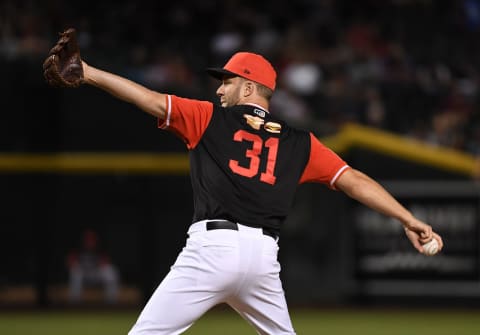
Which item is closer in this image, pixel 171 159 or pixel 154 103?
pixel 154 103

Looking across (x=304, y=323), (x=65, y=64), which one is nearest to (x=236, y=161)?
(x=65, y=64)

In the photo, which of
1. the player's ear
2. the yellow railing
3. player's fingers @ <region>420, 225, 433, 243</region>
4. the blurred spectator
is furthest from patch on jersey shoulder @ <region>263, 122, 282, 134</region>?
the blurred spectator

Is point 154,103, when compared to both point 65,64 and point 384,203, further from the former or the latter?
point 384,203

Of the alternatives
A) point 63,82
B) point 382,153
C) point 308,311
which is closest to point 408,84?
point 382,153

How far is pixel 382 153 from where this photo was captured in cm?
1204

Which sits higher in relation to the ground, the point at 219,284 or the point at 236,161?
the point at 236,161

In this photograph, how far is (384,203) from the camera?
4887 millimetres

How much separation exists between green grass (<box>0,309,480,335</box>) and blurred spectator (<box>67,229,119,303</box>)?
391 millimetres

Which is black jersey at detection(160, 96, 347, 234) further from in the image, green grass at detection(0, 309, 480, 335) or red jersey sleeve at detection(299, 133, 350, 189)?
green grass at detection(0, 309, 480, 335)

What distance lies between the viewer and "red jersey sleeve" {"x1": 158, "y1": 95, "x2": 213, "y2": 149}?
4.61m

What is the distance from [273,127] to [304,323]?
18.0 ft

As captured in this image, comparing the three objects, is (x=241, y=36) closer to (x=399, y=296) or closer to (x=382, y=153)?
(x=382, y=153)

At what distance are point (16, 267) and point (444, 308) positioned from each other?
508 centimetres

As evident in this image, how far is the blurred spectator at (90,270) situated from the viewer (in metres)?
11.4
